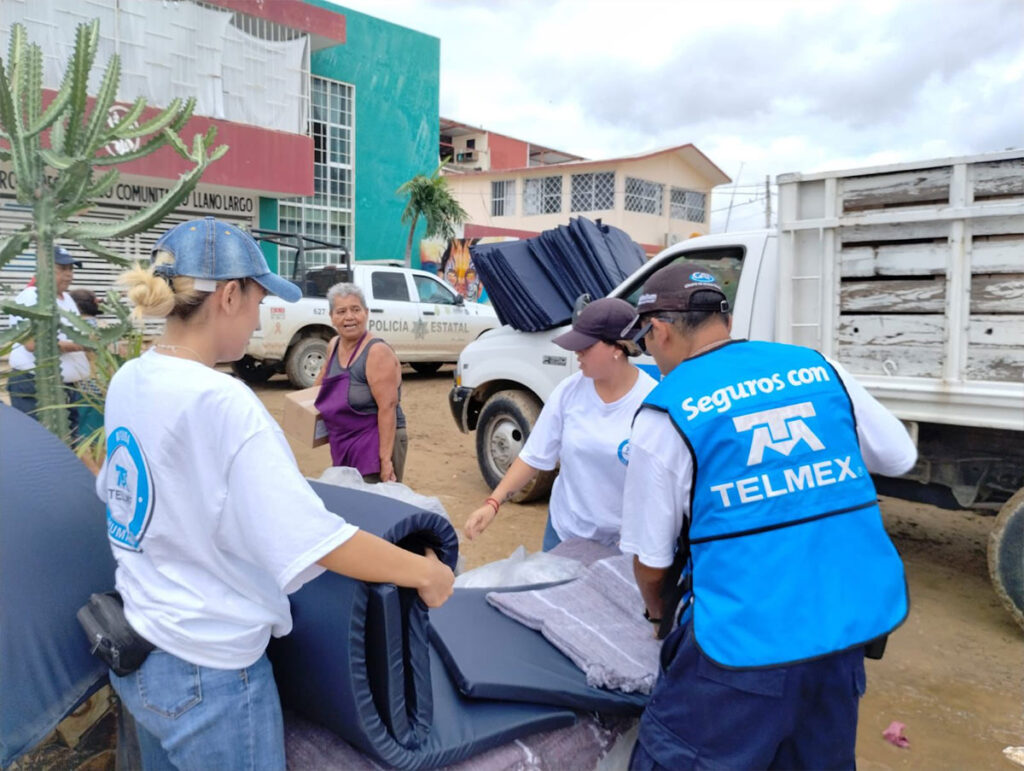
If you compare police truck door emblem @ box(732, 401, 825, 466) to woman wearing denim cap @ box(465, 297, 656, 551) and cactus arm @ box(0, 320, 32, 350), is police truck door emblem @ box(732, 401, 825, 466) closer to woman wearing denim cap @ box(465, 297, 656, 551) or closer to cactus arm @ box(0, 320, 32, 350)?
woman wearing denim cap @ box(465, 297, 656, 551)

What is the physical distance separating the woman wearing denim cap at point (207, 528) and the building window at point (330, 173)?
17515mm

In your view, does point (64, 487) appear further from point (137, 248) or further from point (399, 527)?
point (137, 248)

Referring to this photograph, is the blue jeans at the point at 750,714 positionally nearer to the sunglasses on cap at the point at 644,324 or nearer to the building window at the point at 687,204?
the sunglasses on cap at the point at 644,324

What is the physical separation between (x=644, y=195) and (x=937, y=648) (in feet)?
103

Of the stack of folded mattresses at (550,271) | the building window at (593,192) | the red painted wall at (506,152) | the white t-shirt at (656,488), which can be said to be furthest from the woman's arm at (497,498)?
the red painted wall at (506,152)

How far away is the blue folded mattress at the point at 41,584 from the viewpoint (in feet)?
5.07

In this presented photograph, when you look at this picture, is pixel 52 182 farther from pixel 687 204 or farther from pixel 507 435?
pixel 687 204

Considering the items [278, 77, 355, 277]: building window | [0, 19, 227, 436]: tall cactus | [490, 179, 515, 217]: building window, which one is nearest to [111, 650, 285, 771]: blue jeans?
[0, 19, 227, 436]: tall cactus

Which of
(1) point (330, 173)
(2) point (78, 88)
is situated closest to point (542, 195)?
(1) point (330, 173)

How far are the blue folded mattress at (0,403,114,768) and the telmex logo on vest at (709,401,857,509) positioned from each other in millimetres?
1420

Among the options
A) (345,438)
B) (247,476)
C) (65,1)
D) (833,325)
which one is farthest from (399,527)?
(65,1)

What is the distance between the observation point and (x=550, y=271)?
612 cm

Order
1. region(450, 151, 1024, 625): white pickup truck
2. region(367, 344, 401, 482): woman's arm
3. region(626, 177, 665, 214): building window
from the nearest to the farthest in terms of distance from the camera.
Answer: region(450, 151, 1024, 625): white pickup truck → region(367, 344, 401, 482): woman's arm → region(626, 177, 665, 214): building window

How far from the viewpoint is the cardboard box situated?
4.20 metres
